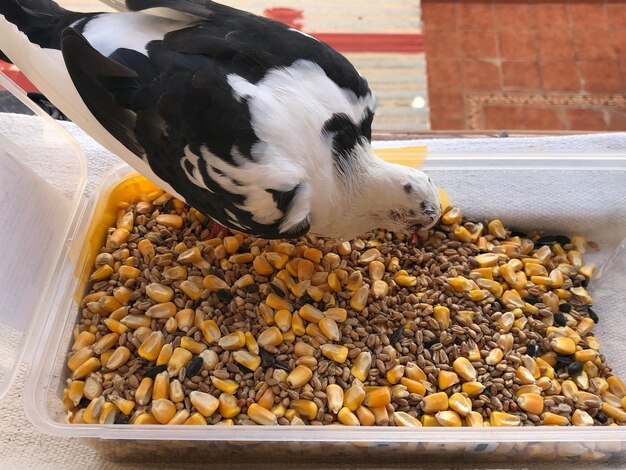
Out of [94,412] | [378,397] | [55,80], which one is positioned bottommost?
[94,412]

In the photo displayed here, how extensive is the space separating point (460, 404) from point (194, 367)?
0.39 m

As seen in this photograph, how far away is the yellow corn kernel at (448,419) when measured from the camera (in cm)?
87

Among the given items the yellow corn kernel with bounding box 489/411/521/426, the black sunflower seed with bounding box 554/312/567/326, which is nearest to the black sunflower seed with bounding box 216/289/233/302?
the yellow corn kernel with bounding box 489/411/521/426

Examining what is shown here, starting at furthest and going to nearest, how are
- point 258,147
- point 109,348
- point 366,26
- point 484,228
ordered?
point 366,26 < point 484,228 < point 109,348 < point 258,147

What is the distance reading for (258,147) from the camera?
0.80 meters

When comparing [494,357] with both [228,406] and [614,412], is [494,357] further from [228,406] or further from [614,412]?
[228,406]

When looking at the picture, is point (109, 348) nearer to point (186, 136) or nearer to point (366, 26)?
point (186, 136)

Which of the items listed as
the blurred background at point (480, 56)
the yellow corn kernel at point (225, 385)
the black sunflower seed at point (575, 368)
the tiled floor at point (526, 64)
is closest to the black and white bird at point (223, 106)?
the yellow corn kernel at point (225, 385)

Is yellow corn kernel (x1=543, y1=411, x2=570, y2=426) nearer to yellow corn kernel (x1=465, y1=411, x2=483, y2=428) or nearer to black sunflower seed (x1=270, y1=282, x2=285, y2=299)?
yellow corn kernel (x1=465, y1=411, x2=483, y2=428)

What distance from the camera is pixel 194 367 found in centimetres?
91

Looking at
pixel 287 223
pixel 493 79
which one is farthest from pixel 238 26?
pixel 493 79

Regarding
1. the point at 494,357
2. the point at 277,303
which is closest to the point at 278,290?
the point at 277,303

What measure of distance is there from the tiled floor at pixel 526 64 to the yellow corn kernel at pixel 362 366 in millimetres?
1030

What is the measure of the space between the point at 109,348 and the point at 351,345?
375 millimetres
